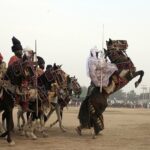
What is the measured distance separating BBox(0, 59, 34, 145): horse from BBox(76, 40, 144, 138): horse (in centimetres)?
286

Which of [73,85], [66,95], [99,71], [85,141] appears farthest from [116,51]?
[85,141]

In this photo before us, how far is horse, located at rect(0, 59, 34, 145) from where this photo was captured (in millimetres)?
13969

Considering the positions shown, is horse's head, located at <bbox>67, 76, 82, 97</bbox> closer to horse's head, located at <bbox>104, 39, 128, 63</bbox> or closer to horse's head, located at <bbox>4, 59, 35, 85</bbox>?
horse's head, located at <bbox>104, 39, 128, 63</bbox>

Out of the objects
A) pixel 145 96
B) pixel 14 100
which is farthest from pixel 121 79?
pixel 145 96

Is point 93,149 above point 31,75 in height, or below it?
below

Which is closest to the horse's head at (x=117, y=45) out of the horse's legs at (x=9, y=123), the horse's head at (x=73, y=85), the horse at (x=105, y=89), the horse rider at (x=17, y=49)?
the horse at (x=105, y=89)

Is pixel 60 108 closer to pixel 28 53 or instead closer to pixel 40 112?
pixel 40 112

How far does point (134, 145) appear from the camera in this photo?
45.7 ft

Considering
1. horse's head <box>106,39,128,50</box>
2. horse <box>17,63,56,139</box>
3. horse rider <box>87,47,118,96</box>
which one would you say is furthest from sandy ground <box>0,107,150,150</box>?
horse's head <box>106,39,128,50</box>

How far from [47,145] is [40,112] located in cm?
260

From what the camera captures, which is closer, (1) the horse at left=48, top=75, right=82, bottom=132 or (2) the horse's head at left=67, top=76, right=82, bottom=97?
(1) the horse at left=48, top=75, right=82, bottom=132

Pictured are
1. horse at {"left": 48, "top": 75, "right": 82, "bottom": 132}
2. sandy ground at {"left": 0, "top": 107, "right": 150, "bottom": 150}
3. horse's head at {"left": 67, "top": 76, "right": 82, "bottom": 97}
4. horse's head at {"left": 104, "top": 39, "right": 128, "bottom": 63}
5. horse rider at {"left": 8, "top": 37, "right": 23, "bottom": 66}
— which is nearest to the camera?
sandy ground at {"left": 0, "top": 107, "right": 150, "bottom": 150}

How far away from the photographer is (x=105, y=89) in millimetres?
16312

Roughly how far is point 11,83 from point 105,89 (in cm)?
345
